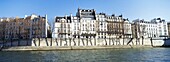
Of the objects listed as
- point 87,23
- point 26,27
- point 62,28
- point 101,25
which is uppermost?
point 87,23

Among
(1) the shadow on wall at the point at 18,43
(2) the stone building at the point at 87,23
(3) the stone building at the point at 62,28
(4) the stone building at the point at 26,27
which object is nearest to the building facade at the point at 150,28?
(2) the stone building at the point at 87,23

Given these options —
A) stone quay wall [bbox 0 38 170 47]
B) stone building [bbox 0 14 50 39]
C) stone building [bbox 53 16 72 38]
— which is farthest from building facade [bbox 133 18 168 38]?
stone building [bbox 0 14 50 39]

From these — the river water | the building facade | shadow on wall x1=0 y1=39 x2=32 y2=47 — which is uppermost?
the building facade

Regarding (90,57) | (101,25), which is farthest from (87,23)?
(90,57)

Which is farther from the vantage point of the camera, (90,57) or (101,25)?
(101,25)

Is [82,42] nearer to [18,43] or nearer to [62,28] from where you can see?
[62,28]

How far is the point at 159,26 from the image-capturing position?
374 feet

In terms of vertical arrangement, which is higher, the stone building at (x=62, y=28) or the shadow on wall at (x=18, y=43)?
the stone building at (x=62, y=28)

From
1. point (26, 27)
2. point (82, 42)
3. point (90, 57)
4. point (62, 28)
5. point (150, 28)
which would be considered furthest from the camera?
point (150, 28)

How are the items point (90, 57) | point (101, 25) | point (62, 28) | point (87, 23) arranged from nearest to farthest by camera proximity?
point (90, 57) < point (62, 28) < point (87, 23) < point (101, 25)

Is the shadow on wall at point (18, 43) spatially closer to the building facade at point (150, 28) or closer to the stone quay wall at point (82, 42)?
the stone quay wall at point (82, 42)

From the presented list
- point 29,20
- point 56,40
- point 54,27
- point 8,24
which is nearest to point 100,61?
point 56,40

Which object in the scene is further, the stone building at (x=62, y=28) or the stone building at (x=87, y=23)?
the stone building at (x=87, y=23)

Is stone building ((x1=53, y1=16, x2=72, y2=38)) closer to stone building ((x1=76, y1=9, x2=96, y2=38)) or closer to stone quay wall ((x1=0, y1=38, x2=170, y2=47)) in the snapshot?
stone building ((x1=76, y1=9, x2=96, y2=38))
